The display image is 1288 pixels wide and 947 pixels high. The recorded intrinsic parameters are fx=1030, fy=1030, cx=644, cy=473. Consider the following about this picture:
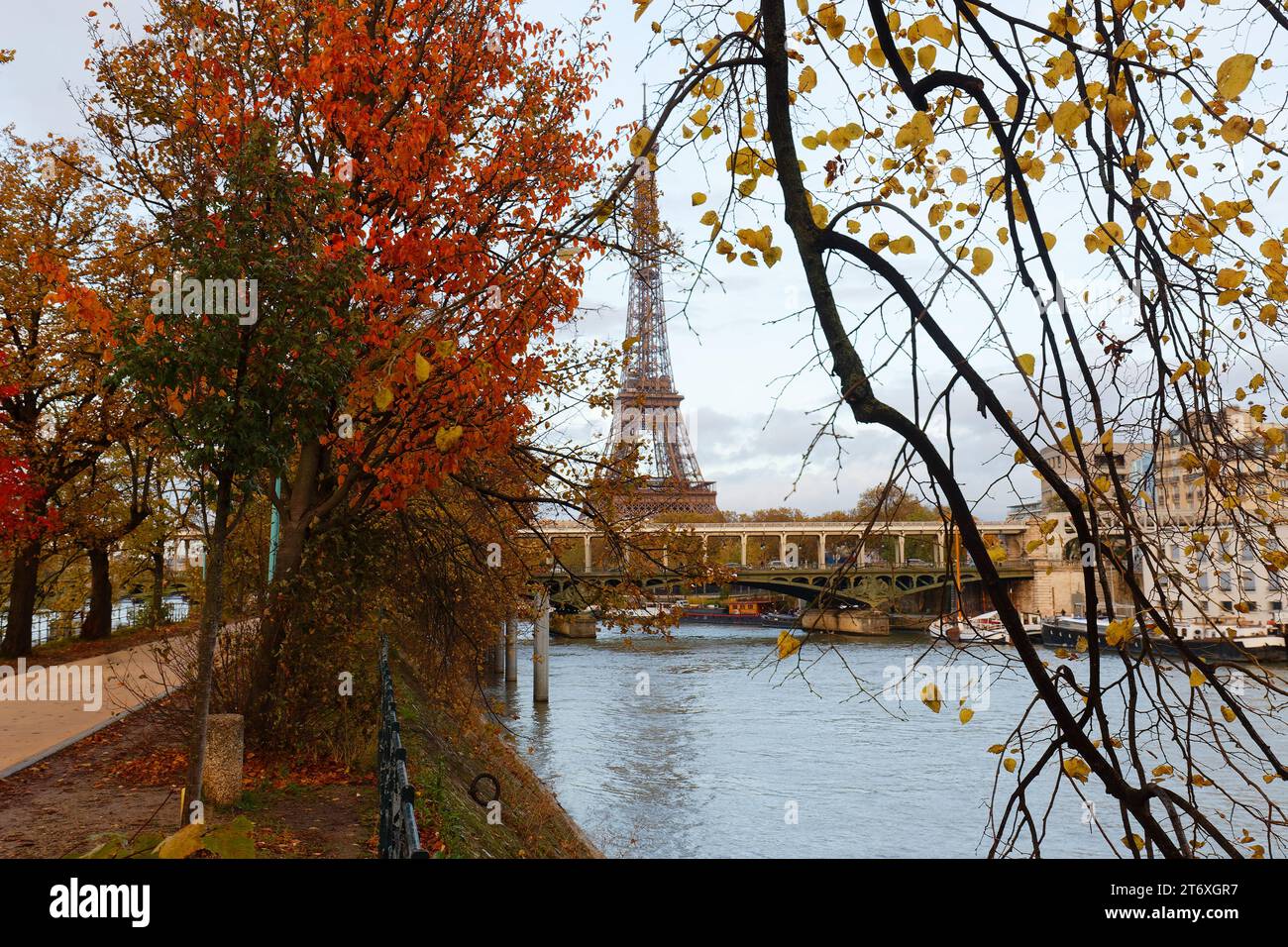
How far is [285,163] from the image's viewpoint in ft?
35.2

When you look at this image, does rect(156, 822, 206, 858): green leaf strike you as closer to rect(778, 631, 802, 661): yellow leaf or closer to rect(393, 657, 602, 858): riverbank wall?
rect(778, 631, 802, 661): yellow leaf

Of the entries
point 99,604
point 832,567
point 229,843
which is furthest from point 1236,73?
point 99,604

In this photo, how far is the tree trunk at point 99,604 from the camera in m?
26.2

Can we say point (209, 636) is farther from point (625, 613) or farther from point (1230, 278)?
point (1230, 278)

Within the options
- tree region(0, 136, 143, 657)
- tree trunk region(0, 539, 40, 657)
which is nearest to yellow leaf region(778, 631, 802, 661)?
tree region(0, 136, 143, 657)

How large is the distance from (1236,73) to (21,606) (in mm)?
24480

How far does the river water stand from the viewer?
17.7 meters

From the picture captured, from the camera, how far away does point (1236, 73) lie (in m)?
2.37

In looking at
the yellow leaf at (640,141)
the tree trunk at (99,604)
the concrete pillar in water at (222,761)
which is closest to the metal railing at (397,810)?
the concrete pillar in water at (222,761)

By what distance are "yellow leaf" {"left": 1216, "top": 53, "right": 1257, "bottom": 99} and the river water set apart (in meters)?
7.96

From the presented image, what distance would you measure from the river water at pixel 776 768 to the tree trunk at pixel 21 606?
11.0m

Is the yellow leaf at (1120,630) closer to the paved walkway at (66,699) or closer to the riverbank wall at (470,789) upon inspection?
the riverbank wall at (470,789)

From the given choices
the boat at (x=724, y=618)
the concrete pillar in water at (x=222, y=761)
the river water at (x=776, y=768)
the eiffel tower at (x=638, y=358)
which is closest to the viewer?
the eiffel tower at (x=638, y=358)

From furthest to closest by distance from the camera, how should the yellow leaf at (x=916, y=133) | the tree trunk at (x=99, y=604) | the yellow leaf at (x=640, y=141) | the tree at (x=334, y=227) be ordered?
the tree trunk at (x=99, y=604) → the tree at (x=334, y=227) → the yellow leaf at (x=640, y=141) → the yellow leaf at (x=916, y=133)
